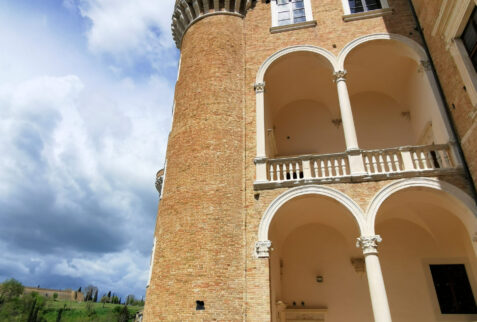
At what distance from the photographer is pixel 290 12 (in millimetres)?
13867

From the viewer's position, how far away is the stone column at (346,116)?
999cm

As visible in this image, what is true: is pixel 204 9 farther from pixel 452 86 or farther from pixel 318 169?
pixel 452 86

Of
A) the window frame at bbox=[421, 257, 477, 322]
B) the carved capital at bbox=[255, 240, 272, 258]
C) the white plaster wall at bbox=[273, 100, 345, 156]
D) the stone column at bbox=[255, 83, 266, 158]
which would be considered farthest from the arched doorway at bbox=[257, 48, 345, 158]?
the window frame at bbox=[421, 257, 477, 322]

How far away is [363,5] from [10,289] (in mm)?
82401

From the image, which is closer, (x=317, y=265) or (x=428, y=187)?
(x=428, y=187)

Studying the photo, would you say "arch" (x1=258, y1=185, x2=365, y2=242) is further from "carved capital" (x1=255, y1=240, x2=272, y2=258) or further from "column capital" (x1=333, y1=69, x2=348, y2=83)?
"column capital" (x1=333, y1=69, x2=348, y2=83)

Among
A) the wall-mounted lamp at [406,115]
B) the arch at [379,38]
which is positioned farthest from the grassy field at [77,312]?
the arch at [379,38]

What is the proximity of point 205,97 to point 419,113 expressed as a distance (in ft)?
27.7

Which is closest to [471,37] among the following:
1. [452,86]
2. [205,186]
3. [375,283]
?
A: [452,86]

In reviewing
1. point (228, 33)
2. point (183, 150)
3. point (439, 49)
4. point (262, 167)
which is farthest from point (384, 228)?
point (228, 33)

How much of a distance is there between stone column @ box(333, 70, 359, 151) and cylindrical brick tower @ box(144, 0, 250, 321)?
3.50m

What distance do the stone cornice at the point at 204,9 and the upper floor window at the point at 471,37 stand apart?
8.66 m

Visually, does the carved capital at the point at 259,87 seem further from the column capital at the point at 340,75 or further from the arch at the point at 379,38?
the arch at the point at 379,38

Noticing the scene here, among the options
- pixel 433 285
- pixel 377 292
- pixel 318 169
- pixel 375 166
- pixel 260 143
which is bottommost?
pixel 377 292
